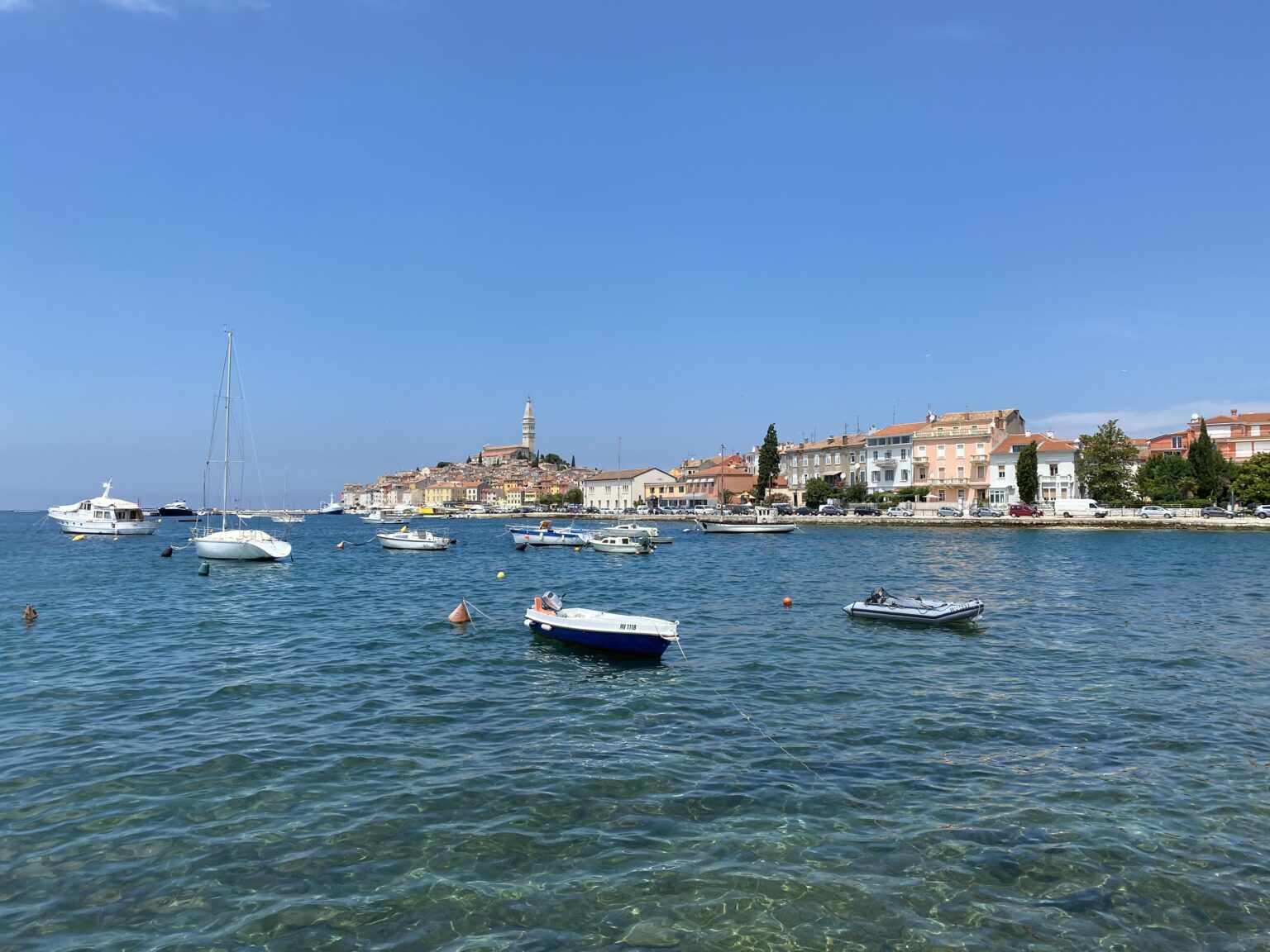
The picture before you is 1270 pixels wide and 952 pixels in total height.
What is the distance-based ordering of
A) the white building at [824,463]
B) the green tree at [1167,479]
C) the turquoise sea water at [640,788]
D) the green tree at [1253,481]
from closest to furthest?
the turquoise sea water at [640,788]
the green tree at [1253,481]
the green tree at [1167,479]
the white building at [824,463]

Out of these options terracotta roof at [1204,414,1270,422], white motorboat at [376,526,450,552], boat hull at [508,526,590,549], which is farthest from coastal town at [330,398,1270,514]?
white motorboat at [376,526,450,552]

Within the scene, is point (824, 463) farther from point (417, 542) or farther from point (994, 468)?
point (417, 542)

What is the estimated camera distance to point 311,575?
43531mm

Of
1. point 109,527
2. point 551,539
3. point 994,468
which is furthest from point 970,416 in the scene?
point 109,527

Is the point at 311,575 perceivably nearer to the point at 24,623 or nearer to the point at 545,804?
the point at 24,623

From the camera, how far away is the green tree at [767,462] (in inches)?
4289

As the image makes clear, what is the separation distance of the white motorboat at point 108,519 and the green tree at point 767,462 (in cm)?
7663

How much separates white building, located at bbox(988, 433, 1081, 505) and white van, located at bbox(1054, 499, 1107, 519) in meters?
4.06

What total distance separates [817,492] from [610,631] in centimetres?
9833

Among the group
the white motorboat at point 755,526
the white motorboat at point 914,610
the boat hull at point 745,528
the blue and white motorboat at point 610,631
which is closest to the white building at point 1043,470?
the white motorboat at point 755,526

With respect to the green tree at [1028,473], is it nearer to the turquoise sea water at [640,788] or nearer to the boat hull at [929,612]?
the turquoise sea water at [640,788]

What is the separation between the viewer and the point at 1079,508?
288 ft

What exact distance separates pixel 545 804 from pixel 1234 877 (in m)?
7.65

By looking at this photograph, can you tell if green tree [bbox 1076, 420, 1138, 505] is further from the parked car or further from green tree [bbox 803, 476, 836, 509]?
green tree [bbox 803, 476, 836, 509]
